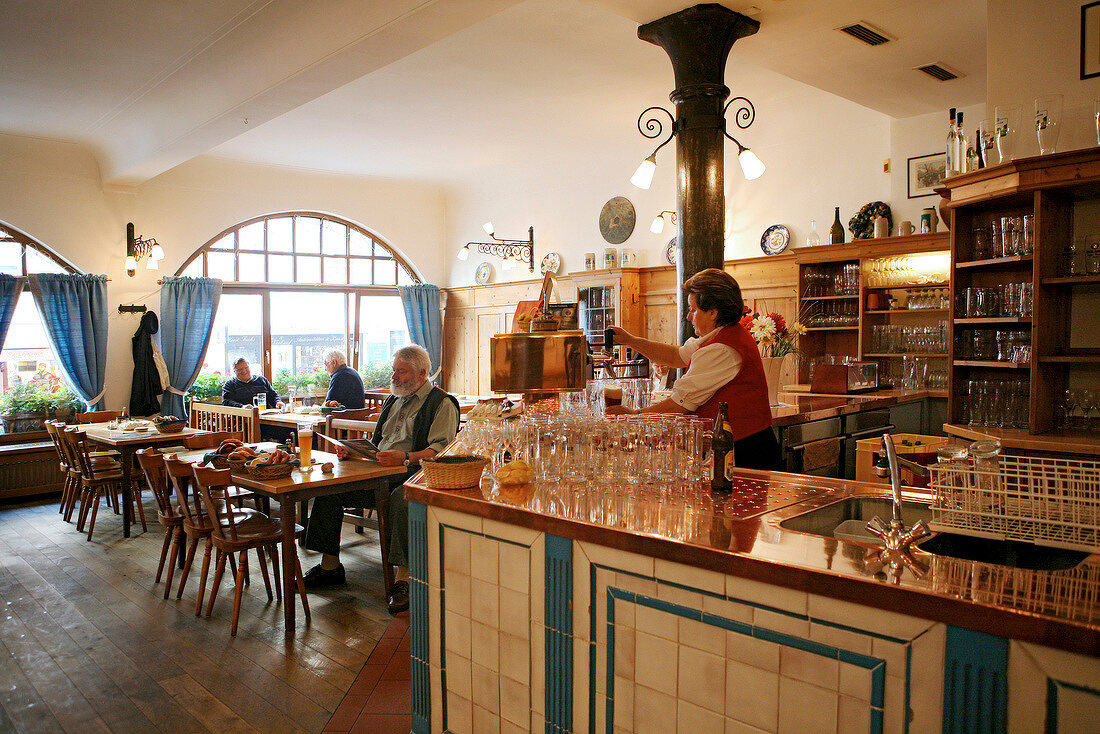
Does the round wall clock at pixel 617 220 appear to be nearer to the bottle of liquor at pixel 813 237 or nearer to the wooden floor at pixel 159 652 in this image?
the bottle of liquor at pixel 813 237

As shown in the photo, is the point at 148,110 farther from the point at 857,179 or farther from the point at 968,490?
the point at 968,490

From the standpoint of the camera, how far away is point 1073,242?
4027 mm

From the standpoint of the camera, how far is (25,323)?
834cm

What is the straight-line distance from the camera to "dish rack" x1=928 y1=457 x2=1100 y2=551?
1.75 metres

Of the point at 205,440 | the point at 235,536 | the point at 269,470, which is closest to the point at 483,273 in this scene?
the point at 205,440

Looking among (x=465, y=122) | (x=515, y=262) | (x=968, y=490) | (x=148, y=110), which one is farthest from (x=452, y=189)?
(x=968, y=490)

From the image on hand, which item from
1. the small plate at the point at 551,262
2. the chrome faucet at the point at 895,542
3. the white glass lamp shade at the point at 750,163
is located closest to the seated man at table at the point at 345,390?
the small plate at the point at 551,262

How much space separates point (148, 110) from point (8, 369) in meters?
3.55

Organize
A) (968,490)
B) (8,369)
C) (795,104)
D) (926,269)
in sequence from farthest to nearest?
(8,369) → (795,104) → (926,269) → (968,490)

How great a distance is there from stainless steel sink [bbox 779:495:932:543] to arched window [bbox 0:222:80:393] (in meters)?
9.09

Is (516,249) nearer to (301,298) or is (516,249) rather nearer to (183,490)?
(301,298)

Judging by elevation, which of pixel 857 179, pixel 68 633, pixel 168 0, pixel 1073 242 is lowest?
pixel 68 633

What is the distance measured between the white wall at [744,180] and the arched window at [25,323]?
5895mm

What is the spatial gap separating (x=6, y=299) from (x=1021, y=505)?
9.61 m
